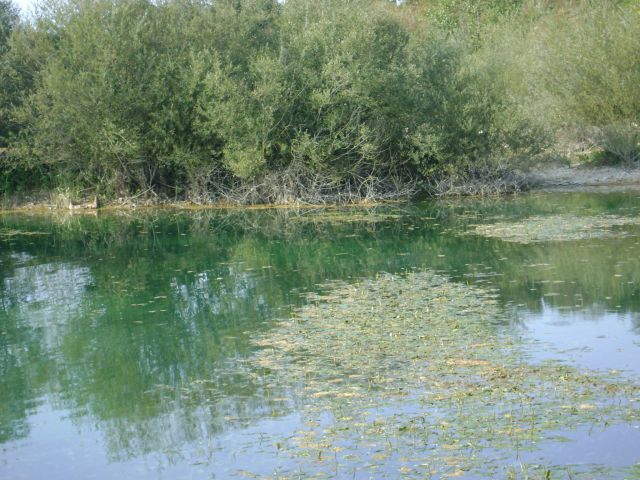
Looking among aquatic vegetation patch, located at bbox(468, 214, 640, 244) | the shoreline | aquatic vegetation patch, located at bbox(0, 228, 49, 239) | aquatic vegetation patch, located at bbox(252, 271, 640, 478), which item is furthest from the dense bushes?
aquatic vegetation patch, located at bbox(252, 271, 640, 478)

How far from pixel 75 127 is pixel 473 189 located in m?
12.7

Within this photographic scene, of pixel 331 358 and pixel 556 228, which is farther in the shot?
pixel 556 228

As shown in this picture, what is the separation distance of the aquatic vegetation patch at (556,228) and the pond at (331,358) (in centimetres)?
14

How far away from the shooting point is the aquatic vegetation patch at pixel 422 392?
7.62 meters

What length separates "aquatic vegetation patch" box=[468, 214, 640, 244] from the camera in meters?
19.9

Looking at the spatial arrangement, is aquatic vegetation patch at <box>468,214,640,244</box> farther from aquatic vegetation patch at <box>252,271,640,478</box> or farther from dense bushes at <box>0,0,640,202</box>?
aquatic vegetation patch at <box>252,271,640,478</box>

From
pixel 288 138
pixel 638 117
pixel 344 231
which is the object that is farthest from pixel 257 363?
pixel 638 117

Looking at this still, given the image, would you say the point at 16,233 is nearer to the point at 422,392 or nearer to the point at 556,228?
the point at 556,228

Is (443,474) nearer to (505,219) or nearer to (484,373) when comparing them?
(484,373)

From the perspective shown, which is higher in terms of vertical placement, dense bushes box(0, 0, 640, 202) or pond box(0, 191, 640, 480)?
dense bushes box(0, 0, 640, 202)

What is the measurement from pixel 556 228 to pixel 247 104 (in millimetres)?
11305

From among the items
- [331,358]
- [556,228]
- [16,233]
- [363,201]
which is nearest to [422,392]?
[331,358]

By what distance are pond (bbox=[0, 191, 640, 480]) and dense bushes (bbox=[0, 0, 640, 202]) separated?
8.06 m

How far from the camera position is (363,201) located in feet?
97.8
